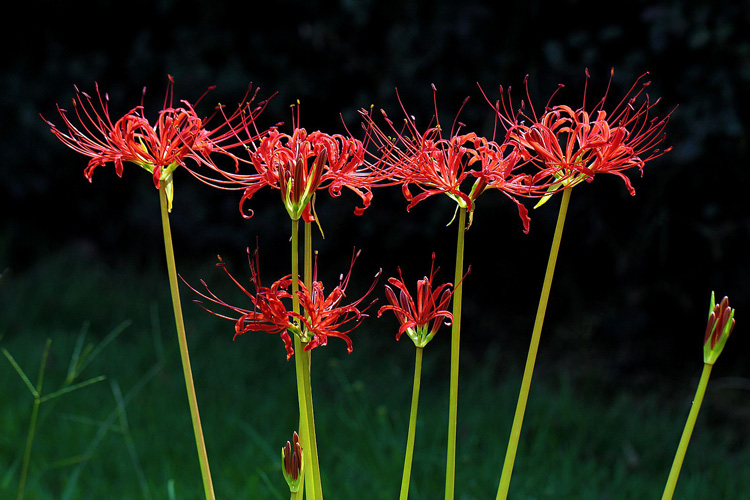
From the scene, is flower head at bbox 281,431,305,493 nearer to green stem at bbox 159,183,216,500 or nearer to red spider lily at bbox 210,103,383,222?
green stem at bbox 159,183,216,500

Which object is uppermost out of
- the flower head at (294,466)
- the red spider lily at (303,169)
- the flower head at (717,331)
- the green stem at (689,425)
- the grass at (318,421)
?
the red spider lily at (303,169)

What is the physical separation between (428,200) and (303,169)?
242cm

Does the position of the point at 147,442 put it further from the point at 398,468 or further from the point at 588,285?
the point at 588,285

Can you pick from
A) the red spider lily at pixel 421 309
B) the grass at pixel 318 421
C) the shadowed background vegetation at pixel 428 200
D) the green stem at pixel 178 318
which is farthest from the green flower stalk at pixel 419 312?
the shadowed background vegetation at pixel 428 200

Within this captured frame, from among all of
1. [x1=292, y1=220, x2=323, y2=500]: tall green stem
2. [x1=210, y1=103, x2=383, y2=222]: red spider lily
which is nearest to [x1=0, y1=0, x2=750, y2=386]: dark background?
[x1=210, y1=103, x2=383, y2=222]: red spider lily

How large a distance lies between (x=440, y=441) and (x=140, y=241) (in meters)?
2.52

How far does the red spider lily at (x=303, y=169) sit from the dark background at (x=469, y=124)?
160 centimetres

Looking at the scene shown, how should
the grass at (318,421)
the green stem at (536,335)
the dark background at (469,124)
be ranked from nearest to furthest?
1. the green stem at (536,335)
2. the grass at (318,421)
3. the dark background at (469,124)

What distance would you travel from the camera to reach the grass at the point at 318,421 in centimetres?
228

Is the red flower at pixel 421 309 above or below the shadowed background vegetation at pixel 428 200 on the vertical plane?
below

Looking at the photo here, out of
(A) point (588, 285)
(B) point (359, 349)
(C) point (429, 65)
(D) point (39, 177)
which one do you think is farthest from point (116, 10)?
(A) point (588, 285)

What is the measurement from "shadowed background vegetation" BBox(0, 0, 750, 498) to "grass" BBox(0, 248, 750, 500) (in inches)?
1.4

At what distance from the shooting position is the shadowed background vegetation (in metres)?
2.96

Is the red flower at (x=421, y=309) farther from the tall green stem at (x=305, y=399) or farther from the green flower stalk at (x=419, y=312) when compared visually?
the tall green stem at (x=305, y=399)
